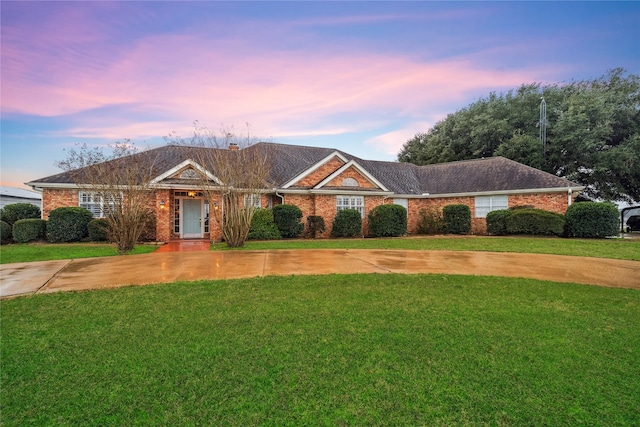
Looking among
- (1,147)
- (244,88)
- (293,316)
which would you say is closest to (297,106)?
(244,88)

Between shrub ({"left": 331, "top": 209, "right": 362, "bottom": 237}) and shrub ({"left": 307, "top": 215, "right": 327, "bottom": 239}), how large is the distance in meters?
0.73

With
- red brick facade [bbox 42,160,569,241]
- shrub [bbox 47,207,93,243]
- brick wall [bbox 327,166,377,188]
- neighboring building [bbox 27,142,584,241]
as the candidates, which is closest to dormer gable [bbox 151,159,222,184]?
neighboring building [bbox 27,142,584,241]

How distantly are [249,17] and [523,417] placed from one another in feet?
47.9

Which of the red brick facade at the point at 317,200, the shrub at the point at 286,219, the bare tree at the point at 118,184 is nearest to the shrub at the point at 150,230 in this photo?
the red brick facade at the point at 317,200

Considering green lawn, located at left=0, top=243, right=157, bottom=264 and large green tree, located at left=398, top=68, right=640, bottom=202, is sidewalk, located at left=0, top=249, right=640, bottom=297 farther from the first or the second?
large green tree, located at left=398, top=68, right=640, bottom=202

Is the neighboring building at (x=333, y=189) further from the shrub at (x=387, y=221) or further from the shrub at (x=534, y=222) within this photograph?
the shrub at (x=534, y=222)

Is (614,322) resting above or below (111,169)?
below

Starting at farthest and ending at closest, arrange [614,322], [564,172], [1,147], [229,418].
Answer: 1. [564,172]
2. [1,147]
3. [614,322]
4. [229,418]

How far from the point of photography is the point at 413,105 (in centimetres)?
1995

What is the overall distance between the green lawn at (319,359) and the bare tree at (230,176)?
25.1 ft

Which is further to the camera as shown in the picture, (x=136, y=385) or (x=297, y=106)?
(x=297, y=106)

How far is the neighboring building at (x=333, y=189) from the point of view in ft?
52.5

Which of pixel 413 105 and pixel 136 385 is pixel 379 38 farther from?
pixel 136 385

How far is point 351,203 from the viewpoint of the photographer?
64.3 feet
